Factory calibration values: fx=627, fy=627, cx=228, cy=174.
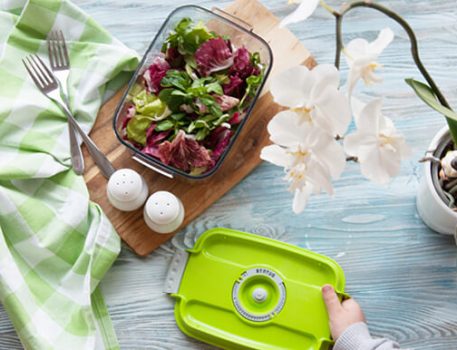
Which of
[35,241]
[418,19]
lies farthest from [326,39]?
[35,241]

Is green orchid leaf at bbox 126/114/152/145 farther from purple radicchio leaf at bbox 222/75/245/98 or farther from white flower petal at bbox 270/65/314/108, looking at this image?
white flower petal at bbox 270/65/314/108

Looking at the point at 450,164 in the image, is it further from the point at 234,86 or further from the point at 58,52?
the point at 58,52

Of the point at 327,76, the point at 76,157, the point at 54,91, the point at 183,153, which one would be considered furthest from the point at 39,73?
the point at 327,76

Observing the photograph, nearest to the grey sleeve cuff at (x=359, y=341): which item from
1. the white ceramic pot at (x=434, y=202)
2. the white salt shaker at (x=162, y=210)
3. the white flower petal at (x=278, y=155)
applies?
the white ceramic pot at (x=434, y=202)

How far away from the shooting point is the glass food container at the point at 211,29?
89cm

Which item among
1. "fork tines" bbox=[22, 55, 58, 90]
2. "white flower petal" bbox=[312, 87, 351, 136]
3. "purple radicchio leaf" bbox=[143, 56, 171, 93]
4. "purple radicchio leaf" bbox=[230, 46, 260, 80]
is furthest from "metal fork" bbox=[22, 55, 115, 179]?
"white flower petal" bbox=[312, 87, 351, 136]

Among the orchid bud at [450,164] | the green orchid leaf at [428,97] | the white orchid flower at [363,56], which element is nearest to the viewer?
the white orchid flower at [363,56]

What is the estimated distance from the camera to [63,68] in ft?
3.10

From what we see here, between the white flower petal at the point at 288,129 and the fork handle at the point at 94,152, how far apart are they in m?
0.43

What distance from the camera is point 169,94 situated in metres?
0.88

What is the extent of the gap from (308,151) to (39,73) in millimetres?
541

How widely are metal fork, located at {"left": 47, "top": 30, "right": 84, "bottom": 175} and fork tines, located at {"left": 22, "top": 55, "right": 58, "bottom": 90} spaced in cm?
1

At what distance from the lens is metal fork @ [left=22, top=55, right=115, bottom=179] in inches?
36.3

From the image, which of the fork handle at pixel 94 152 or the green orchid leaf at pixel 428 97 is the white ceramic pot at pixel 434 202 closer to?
the green orchid leaf at pixel 428 97
